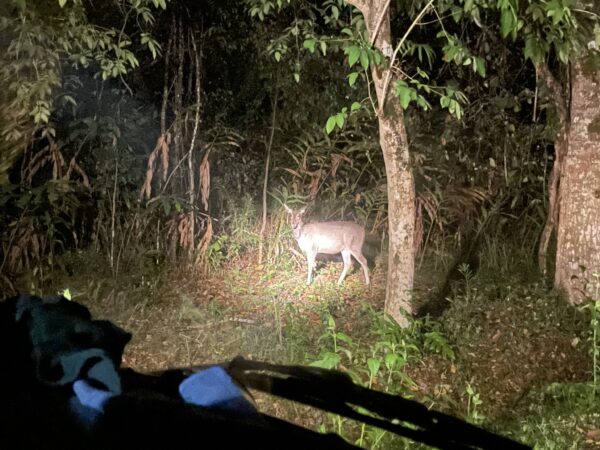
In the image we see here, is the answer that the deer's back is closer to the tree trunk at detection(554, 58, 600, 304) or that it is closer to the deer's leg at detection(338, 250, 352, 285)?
the deer's leg at detection(338, 250, 352, 285)

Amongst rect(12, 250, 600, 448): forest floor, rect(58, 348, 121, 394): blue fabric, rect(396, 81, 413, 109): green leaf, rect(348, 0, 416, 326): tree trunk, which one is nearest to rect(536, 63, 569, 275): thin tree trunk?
rect(12, 250, 600, 448): forest floor

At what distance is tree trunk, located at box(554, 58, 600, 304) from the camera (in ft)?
18.6

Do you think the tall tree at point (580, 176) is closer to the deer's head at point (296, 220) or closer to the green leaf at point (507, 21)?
Answer: the green leaf at point (507, 21)

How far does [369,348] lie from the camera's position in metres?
5.09

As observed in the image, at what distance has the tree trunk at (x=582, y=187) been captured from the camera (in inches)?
223

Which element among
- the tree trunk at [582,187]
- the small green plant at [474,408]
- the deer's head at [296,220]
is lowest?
the small green plant at [474,408]

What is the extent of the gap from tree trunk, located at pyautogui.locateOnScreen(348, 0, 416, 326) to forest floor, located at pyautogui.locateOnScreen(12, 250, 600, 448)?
32 centimetres

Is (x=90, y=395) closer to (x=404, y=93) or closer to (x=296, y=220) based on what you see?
(x=404, y=93)

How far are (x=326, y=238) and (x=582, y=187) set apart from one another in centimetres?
320

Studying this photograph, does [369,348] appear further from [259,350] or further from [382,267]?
[382,267]

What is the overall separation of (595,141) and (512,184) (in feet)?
7.83

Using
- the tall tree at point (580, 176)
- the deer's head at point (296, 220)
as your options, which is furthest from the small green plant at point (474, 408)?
the deer's head at point (296, 220)

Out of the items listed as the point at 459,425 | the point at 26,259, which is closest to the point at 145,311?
the point at 26,259

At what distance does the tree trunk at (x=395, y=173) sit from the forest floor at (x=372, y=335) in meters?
0.32
